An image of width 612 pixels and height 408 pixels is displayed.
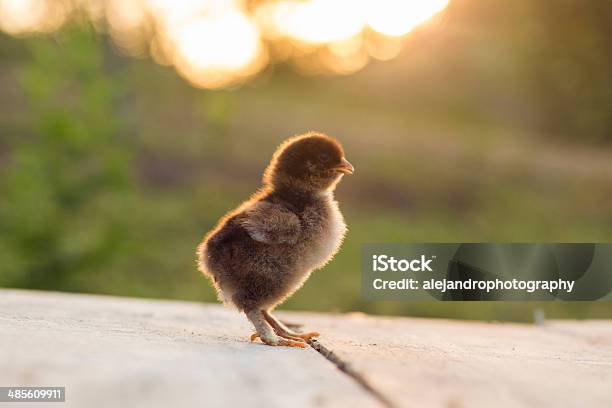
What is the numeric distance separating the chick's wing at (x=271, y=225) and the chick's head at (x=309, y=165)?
0.30 m

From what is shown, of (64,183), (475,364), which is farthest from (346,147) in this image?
(475,364)

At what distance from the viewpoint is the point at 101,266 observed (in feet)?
31.8

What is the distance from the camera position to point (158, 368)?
2.14 meters

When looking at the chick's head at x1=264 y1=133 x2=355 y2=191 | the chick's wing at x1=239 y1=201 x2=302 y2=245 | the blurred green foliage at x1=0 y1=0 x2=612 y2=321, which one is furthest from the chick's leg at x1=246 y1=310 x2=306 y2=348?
the blurred green foliage at x1=0 y1=0 x2=612 y2=321

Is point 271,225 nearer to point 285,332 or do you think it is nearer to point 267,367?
point 285,332

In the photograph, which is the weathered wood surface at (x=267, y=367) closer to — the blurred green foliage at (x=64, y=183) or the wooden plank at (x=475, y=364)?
the wooden plank at (x=475, y=364)

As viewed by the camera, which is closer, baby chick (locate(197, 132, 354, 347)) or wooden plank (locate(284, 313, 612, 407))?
wooden plank (locate(284, 313, 612, 407))

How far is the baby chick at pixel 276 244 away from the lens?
3.09 m

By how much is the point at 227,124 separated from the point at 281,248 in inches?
596

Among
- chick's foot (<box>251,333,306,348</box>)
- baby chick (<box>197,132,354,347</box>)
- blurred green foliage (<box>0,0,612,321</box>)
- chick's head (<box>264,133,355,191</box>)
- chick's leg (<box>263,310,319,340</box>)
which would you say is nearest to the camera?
chick's foot (<box>251,333,306,348</box>)

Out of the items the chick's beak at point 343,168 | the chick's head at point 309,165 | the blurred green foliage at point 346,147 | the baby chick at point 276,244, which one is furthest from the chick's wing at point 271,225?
the blurred green foliage at point 346,147

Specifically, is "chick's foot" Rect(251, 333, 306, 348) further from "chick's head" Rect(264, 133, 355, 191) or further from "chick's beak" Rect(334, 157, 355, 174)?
"chick's beak" Rect(334, 157, 355, 174)

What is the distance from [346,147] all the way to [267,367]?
17.6 meters

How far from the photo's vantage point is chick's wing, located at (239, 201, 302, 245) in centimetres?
304
